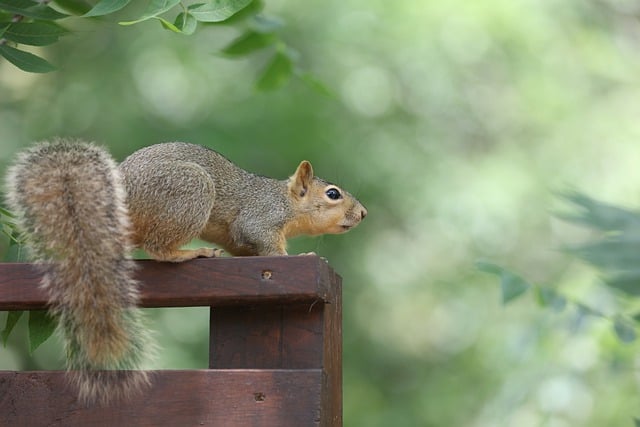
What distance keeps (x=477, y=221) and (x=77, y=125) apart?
2850 mm

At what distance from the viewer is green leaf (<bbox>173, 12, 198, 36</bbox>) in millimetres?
2134

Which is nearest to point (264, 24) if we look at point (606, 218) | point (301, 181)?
point (301, 181)

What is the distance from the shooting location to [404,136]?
8.10 m

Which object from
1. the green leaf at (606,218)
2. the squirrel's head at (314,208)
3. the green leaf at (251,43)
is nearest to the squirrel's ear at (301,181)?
the squirrel's head at (314,208)

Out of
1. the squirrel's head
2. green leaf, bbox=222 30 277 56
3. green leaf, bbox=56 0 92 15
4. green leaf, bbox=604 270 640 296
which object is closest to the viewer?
green leaf, bbox=604 270 640 296

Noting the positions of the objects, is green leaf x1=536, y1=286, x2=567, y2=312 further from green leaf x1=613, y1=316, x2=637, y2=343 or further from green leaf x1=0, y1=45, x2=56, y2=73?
green leaf x1=0, y1=45, x2=56, y2=73

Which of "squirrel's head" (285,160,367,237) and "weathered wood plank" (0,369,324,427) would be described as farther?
"squirrel's head" (285,160,367,237)

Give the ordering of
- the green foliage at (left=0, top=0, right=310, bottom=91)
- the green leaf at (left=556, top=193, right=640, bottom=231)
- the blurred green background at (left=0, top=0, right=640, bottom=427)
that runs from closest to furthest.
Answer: the green leaf at (left=556, top=193, right=640, bottom=231) → the green foliage at (left=0, top=0, right=310, bottom=91) → the blurred green background at (left=0, top=0, right=640, bottom=427)

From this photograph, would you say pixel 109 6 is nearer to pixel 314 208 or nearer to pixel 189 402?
pixel 189 402

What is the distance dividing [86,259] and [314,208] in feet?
3.67

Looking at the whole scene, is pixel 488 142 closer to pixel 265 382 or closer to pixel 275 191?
pixel 275 191

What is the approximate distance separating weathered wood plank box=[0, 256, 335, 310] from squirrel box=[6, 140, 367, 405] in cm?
5

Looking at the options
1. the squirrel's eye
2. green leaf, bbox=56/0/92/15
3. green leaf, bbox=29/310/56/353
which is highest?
green leaf, bbox=56/0/92/15

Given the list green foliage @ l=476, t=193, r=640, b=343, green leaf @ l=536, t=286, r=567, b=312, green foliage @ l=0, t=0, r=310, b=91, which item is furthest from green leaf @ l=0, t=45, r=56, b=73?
green leaf @ l=536, t=286, r=567, b=312
